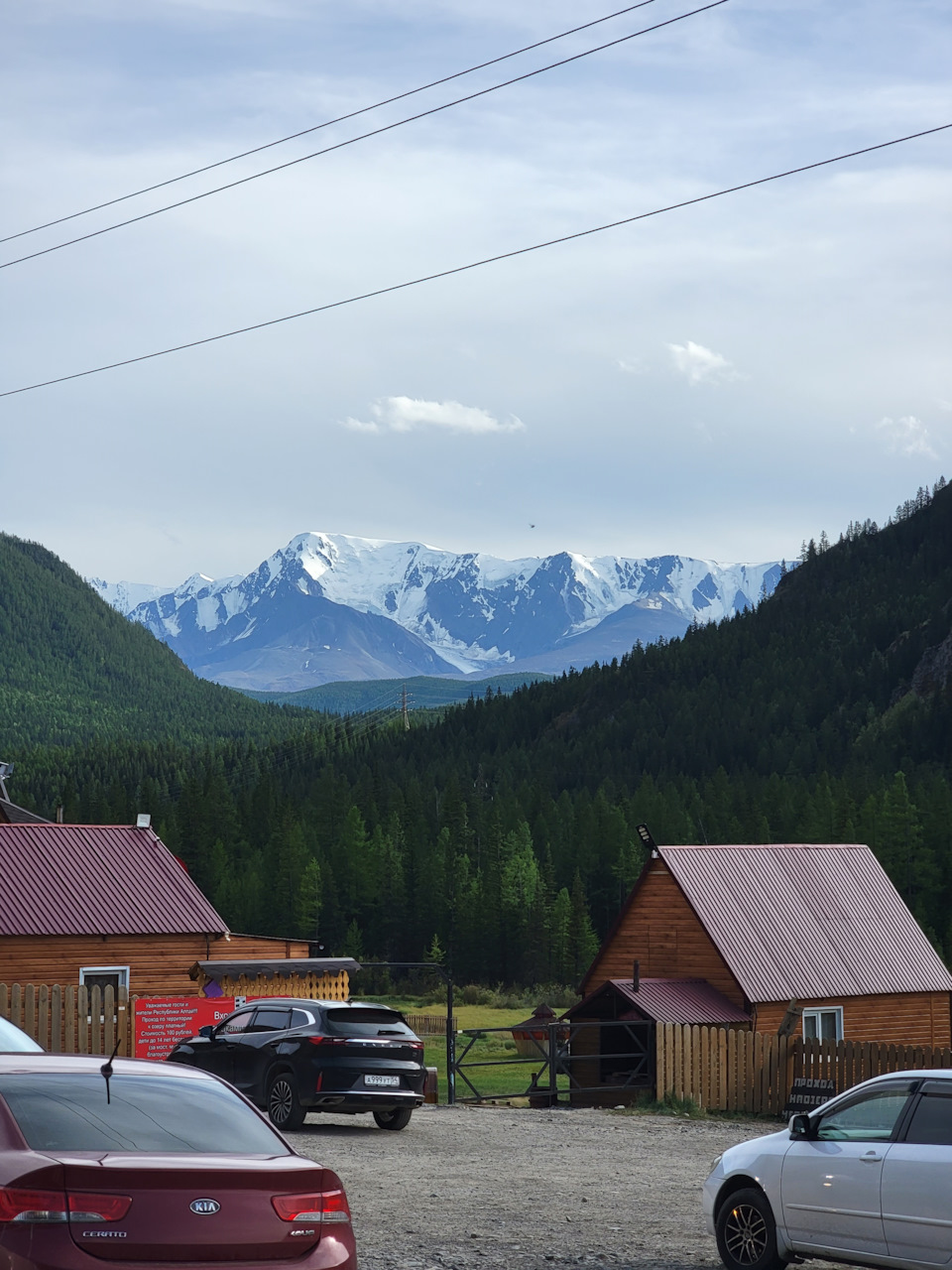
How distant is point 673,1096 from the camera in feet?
82.6

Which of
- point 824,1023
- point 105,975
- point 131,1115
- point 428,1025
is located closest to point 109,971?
point 105,975

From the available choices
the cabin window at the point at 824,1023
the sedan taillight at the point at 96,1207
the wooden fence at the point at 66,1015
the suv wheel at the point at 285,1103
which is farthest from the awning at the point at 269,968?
the sedan taillight at the point at 96,1207

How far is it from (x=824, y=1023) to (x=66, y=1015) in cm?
1848

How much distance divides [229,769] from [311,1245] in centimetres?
18211

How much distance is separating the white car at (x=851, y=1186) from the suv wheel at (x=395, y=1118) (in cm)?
877

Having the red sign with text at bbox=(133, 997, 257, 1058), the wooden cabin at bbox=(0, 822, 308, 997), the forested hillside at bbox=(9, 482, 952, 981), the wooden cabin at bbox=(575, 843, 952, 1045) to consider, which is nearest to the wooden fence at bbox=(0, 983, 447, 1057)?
the red sign with text at bbox=(133, 997, 257, 1058)

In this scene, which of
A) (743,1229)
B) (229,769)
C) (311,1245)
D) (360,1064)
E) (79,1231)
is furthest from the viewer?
(229,769)

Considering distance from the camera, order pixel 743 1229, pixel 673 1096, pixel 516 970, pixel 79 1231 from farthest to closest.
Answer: pixel 516 970, pixel 673 1096, pixel 743 1229, pixel 79 1231

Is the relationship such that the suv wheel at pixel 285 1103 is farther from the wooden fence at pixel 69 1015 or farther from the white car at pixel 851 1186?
the white car at pixel 851 1186

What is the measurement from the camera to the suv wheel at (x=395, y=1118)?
19766 mm

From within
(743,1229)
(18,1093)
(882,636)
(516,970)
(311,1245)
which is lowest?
(516,970)

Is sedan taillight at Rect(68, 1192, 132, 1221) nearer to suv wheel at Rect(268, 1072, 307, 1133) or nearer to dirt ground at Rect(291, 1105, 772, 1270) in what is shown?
dirt ground at Rect(291, 1105, 772, 1270)

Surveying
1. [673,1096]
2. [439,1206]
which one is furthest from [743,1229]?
[673,1096]

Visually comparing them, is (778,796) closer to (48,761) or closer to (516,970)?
(516,970)
